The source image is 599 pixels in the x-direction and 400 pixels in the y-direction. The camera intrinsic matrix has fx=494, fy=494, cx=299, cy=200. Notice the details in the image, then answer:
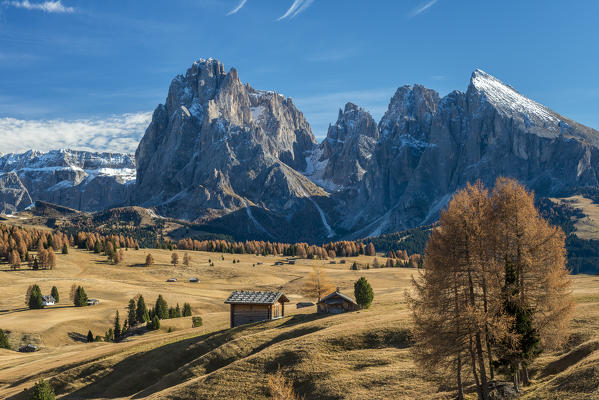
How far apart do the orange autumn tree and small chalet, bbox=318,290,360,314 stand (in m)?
41.3

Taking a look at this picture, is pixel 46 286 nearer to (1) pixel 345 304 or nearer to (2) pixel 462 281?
(1) pixel 345 304

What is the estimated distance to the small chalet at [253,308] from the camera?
257 ft

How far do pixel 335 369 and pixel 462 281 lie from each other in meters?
17.6

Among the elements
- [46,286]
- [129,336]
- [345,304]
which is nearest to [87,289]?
[46,286]

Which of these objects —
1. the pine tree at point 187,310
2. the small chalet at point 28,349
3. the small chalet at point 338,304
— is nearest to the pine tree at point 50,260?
the pine tree at point 187,310

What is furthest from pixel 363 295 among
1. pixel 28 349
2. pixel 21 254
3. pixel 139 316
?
pixel 21 254

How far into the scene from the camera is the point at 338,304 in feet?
245

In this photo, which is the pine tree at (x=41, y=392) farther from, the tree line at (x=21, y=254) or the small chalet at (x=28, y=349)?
the tree line at (x=21, y=254)

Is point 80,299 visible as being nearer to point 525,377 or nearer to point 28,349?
point 28,349

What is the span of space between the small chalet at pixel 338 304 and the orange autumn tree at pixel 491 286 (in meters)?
41.3

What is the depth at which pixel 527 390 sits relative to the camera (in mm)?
31500

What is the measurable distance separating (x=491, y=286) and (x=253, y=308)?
175ft

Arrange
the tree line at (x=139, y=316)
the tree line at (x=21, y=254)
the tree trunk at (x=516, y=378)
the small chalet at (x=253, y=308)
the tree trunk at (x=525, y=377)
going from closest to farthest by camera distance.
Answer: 1. the tree trunk at (x=516, y=378)
2. the tree trunk at (x=525, y=377)
3. the small chalet at (x=253, y=308)
4. the tree line at (x=139, y=316)
5. the tree line at (x=21, y=254)

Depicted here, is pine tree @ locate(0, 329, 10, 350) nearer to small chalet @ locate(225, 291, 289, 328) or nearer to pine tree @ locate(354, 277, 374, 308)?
small chalet @ locate(225, 291, 289, 328)
